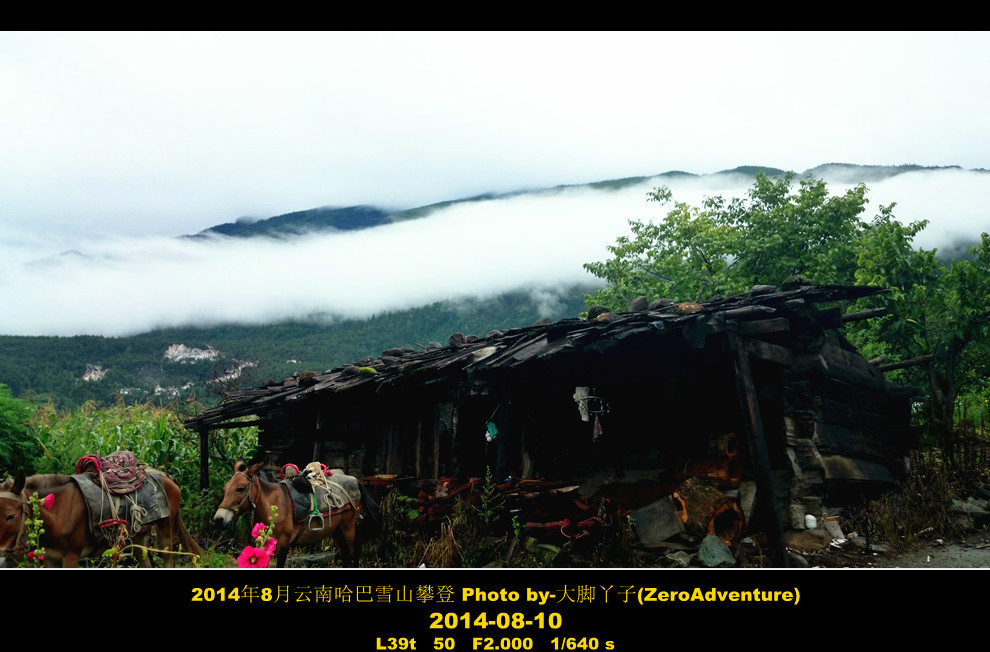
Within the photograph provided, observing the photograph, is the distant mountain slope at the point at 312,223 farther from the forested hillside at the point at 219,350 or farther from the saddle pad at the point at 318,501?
the saddle pad at the point at 318,501

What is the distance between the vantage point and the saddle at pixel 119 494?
6.50 metres

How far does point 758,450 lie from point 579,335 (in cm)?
260

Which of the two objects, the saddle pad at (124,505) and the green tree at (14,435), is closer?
the saddle pad at (124,505)

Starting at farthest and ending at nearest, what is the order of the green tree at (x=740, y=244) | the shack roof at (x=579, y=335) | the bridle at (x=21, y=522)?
the green tree at (x=740, y=244)
the shack roof at (x=579, y=335)
the bridle at (x=21, y=522)

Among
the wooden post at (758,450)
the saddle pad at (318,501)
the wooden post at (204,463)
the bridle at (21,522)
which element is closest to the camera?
the bridle at (21,522)

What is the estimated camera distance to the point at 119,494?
682 cm

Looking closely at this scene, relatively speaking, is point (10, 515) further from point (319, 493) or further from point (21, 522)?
point (319, 493)

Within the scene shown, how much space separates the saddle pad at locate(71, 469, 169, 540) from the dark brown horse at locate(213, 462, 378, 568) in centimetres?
71

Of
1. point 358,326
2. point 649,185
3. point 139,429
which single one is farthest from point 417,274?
point 139,429

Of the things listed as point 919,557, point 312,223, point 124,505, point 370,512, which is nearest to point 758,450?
point 919,557

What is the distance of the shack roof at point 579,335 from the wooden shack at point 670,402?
0.09 ft

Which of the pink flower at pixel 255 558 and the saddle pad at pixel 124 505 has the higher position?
the pink flower at pixel 255 558

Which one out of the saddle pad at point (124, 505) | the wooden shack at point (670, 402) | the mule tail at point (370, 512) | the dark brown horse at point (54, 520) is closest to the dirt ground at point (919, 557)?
the wooden shack at point (670, 402)
